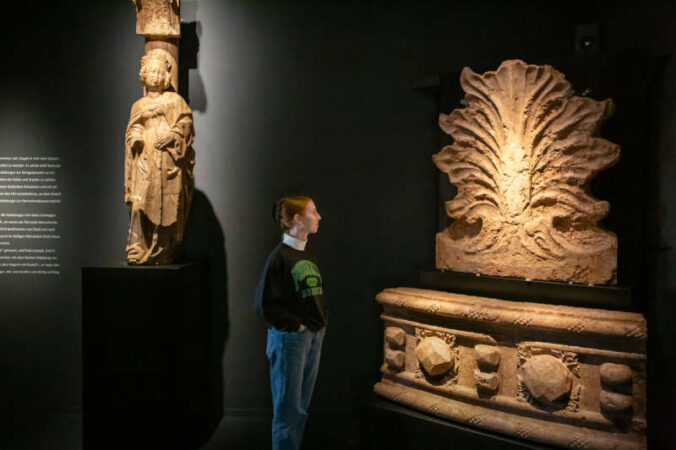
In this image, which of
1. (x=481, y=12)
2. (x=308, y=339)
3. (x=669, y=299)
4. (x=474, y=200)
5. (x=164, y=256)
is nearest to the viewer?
(x=308, y=339)

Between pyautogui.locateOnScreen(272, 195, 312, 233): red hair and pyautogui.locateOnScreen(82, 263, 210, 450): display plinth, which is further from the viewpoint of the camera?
pyautogui.locateOnScreen(82, 263, 210, 450): display plinth

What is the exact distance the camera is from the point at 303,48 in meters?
3.53

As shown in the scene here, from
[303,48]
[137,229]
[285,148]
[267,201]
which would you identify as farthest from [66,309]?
[303,48]

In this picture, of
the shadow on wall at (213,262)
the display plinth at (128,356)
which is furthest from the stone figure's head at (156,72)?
the display plinth at (128,356)

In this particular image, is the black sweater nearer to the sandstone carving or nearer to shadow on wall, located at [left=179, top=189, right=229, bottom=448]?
shadow on wall, located at [left=179, top=189, right=229, bottom=448]

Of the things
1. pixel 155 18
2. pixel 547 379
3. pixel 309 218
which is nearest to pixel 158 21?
pixel 155 18

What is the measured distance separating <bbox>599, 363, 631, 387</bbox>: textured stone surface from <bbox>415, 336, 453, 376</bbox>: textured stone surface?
72 centimetres

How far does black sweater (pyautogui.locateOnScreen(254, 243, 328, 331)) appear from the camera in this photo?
233 centimetres

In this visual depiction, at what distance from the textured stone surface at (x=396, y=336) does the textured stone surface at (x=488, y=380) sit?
0.48 meters

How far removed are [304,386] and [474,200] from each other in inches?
56.2

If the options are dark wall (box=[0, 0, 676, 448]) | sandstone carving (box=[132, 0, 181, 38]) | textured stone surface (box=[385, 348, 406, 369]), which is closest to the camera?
textured stone surface (box=[385, 348, 406, 369])

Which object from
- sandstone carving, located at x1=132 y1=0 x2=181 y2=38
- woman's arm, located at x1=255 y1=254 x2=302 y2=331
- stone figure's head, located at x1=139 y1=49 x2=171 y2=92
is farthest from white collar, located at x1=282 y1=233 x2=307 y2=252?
sandstone carving, located at x1=132 y1=0 x2=181 y2=38

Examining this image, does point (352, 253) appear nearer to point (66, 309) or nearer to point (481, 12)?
point (481, 12)

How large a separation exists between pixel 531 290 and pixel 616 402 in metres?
0.65
